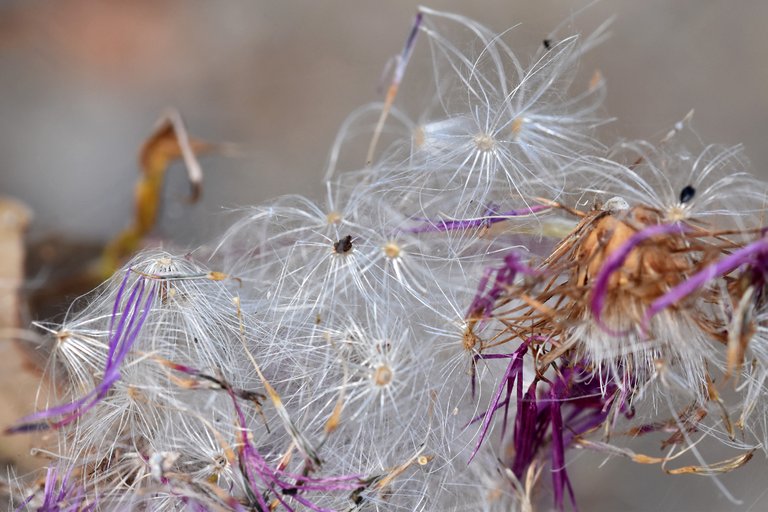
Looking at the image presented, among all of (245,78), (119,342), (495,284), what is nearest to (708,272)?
(495,284)

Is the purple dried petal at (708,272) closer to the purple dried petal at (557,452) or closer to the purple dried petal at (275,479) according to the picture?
the purple dried petal at (557,452)

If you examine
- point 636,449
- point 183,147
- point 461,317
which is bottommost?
point 636,449

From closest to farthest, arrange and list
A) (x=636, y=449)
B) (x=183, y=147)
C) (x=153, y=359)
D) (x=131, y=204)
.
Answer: (x=153, y=359), (x=636, y=449), (x=183, y=147), (x=131, y=204)

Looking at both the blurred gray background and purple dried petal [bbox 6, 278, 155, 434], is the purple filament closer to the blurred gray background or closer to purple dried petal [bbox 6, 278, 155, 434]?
purple dried petal [bbox 6, 278, 155, 434]

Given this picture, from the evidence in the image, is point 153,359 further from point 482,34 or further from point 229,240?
point 482,34

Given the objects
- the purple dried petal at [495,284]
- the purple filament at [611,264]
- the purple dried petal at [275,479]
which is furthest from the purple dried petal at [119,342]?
the purple filament at [611,264]

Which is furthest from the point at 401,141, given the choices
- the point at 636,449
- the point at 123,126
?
the point at 123,126

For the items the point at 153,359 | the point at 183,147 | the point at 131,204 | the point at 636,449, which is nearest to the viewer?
the point at 153,359

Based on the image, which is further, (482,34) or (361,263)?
(482,34)

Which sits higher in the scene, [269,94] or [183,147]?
[269,94]
